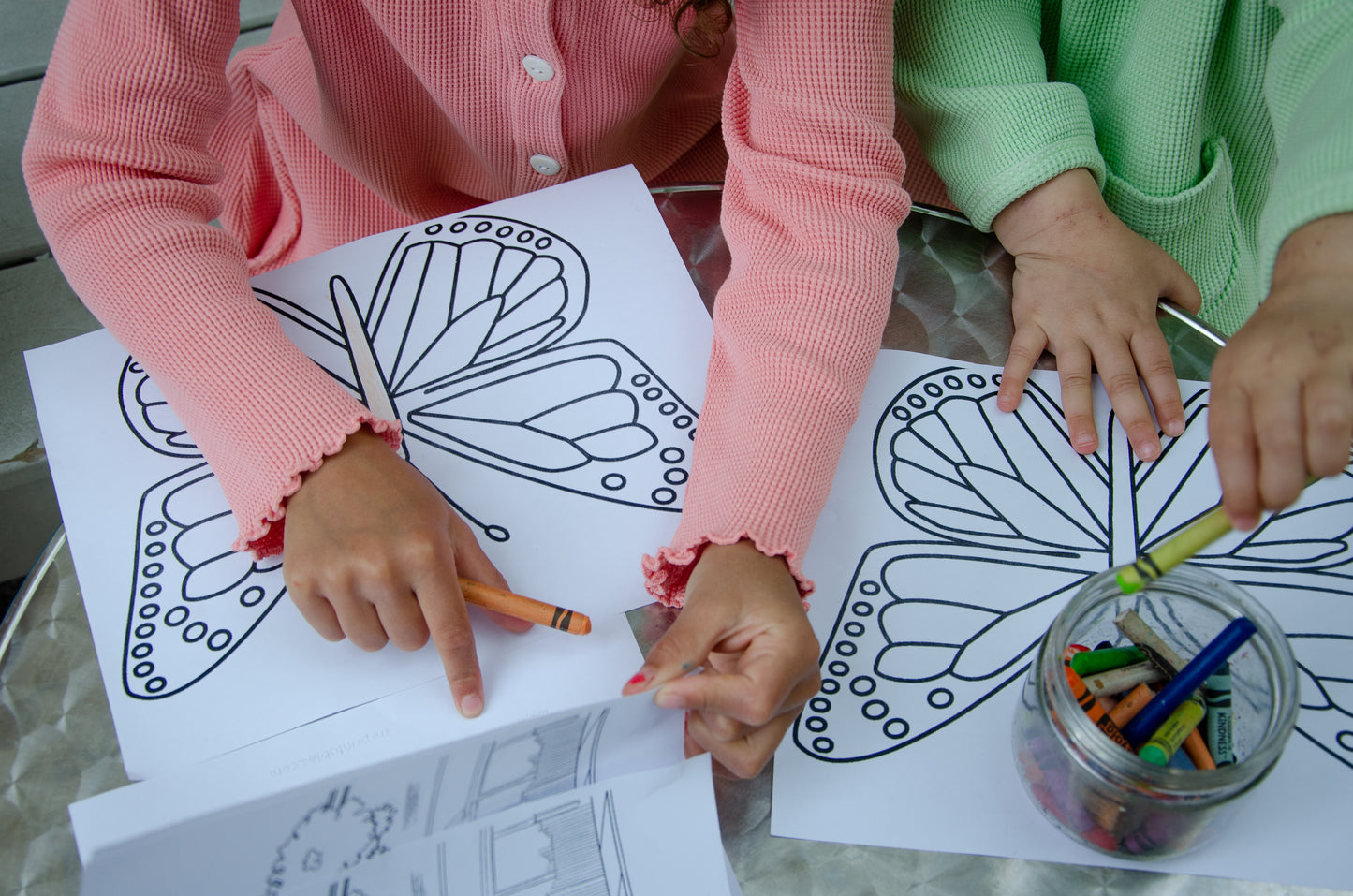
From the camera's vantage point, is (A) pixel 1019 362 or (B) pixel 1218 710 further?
(A) pixel 1019 362

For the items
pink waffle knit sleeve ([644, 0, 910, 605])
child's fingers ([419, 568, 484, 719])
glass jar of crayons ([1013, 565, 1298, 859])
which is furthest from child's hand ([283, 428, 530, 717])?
glass jar of crayons ([1013, 565, 1298, 859])

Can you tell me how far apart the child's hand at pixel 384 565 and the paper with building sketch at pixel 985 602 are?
0.56ft

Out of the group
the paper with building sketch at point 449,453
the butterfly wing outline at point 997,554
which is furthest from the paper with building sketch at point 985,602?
the paper with building sketch at point 449,453

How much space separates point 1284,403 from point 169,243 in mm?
588

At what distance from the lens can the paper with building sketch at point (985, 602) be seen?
44 cm

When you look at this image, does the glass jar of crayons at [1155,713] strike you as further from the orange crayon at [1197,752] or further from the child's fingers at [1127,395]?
the child's fingers at [1127,395]

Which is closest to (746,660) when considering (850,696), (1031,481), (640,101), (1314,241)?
(850,696)

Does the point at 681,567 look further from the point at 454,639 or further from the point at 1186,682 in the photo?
the point at 1186,682

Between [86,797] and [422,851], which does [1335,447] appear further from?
[86,797]

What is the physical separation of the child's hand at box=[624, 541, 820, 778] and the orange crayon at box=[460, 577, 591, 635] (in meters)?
0.05

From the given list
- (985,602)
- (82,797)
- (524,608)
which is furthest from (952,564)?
(82,797)

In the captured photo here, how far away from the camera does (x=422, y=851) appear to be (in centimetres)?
41

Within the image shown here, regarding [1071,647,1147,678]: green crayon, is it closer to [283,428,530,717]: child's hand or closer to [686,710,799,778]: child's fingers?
[686,710,799,778]: child's fingers

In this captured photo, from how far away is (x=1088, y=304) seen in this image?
59 cm
